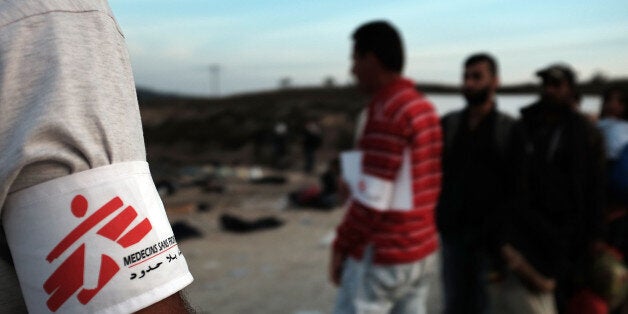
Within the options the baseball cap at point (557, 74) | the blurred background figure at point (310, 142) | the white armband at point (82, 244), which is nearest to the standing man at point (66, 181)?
the white armband at point (82, 244)

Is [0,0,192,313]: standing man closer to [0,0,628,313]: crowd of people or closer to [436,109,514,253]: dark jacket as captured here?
[0,0,628,313]: crowd of people

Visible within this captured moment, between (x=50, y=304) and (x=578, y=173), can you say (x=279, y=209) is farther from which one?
(x=50, y=304)

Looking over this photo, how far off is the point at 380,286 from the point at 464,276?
1.19 meters

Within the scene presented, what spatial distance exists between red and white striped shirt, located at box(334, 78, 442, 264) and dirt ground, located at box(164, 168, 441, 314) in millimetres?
2037

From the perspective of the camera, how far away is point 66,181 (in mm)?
688

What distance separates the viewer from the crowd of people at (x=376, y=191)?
0.68m

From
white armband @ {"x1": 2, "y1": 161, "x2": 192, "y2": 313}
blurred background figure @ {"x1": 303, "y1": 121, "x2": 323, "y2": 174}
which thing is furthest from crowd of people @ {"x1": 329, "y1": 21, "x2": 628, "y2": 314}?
blurred background figure @ {"x1": 303, "y1": 121, "x2": 323, "y2": 174}

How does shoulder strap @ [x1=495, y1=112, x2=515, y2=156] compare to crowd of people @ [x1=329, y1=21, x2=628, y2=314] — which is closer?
crowd of people @ [x1=329, y1=21, x2=628, y2=314]

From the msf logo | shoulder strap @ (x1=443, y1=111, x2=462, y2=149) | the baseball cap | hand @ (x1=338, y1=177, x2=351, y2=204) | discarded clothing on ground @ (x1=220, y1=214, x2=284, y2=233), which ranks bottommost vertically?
discarded clothing on ground @ (x1=220, y1=214, x2=284, y2=233)

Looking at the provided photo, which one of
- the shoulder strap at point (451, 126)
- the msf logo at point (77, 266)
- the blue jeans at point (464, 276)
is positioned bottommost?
the blue jeans at point (464, 276)

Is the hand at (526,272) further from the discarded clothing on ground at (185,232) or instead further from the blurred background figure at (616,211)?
the discarded clothing on ground at (185,232)

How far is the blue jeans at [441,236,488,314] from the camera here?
3.54m

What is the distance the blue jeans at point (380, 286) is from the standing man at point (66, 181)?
199 cm

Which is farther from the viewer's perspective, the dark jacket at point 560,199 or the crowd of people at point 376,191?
the dark jacket at point 560,199
